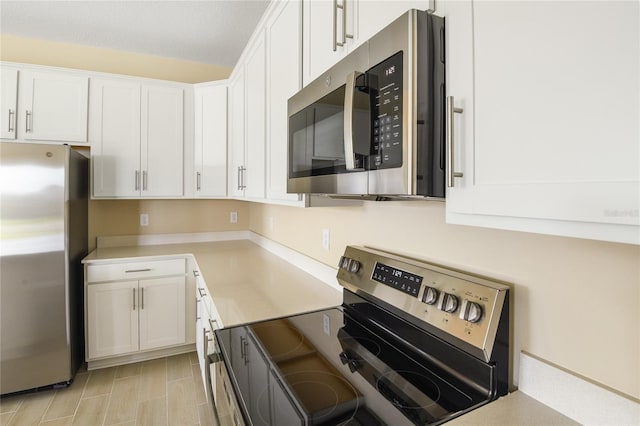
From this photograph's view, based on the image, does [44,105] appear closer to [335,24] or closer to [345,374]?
[335,24]

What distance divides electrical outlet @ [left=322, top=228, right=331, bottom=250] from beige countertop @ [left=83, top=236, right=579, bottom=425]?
19cm

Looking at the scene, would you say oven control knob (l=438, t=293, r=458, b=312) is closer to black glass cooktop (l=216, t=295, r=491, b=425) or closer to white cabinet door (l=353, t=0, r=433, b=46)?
black glass cooktop (l=216, t=295, r=491, b=425)

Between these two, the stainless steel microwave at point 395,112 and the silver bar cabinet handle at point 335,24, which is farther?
the silver bar cabinet handle at point 335,24

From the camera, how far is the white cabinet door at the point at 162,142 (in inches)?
110

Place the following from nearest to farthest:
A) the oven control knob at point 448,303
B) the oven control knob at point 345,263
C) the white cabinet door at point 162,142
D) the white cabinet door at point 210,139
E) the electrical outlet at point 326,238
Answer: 1. the oven control knob at point 448,303
2. the oven control knob at point 345,263
3. the electrical outlet at point 326,238
4. the white cabinet door at point 162,142
5. the white cabinet door at point 210,139

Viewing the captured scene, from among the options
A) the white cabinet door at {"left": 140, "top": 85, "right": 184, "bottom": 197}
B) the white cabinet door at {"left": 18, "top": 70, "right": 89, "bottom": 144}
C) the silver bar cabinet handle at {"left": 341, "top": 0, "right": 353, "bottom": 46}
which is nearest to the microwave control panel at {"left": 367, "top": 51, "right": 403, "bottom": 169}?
the silver bar cabinet handle at {"left": 341, "top": 0, "right": 353, "bottom": 46}

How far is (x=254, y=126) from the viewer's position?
80.7 inches

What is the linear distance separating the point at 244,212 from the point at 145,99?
1.36 m

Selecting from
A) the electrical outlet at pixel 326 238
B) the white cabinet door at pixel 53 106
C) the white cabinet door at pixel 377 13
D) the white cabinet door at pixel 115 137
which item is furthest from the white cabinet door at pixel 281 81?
the white cabinet door at pixel 53 106

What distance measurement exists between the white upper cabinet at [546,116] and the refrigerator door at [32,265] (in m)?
2.50

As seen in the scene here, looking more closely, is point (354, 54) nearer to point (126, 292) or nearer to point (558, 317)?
point (558, 317)

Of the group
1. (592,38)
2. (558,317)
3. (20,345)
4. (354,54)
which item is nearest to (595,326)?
(558,317)

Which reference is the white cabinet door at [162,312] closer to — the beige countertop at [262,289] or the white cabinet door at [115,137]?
the beige countertop at [262,289]

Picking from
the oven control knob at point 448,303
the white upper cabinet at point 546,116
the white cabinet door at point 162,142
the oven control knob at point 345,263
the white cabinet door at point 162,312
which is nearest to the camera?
the white upper cabinet at point 546,116
